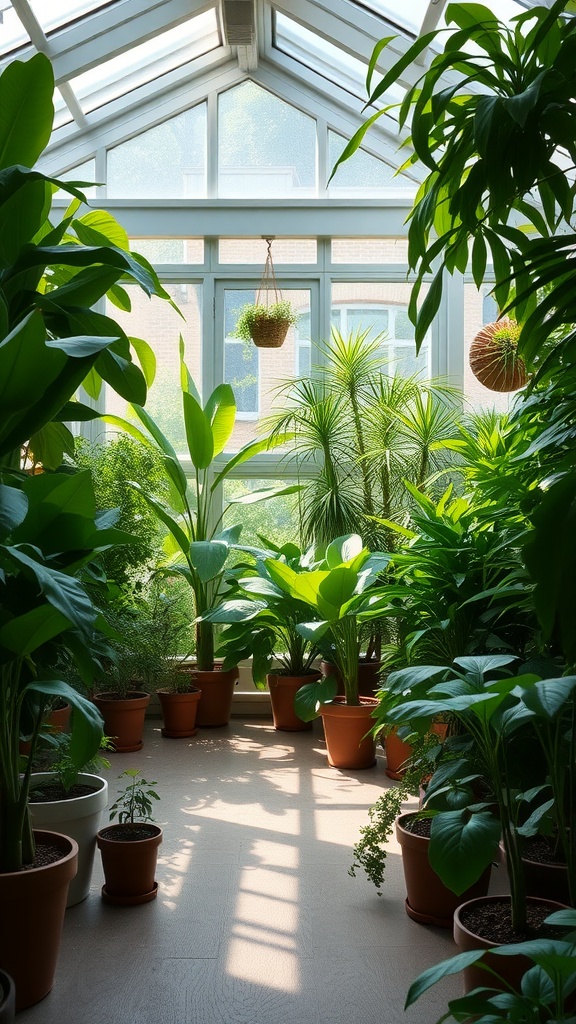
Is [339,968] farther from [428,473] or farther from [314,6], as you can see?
[314,6]

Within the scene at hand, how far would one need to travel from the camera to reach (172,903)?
2.80m

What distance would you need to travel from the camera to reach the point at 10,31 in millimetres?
4918

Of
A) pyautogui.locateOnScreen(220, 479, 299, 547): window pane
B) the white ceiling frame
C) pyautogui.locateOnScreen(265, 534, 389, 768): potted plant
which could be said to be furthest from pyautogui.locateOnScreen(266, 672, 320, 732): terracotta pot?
the white ceiling frame

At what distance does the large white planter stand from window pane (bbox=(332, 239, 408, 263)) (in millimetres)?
4191

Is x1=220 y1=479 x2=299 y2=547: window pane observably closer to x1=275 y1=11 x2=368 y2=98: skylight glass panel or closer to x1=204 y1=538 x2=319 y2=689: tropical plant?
x1=204 y1=538 x2=319 y2=689: tropical plant

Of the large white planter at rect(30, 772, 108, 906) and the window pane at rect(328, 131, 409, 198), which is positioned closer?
the large white planter at rect(30, 772, 108, 906)

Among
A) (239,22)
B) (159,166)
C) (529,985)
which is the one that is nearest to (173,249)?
(159,166)

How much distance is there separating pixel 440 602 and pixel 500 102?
70.2 inches

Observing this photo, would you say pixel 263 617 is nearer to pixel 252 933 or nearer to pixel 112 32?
pixel 252 933

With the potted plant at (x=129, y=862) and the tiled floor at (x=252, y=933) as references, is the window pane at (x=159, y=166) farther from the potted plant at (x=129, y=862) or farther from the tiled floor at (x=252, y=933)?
the potted plant at (x=129, y=862)

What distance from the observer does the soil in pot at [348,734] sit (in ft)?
14.3

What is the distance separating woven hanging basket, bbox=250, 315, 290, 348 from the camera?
543 centimetres

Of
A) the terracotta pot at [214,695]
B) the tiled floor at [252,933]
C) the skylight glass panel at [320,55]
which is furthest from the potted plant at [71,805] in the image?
the skylight glass panel at [320,55]

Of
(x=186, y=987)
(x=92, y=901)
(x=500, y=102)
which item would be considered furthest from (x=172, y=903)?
(x=500, y=102)
